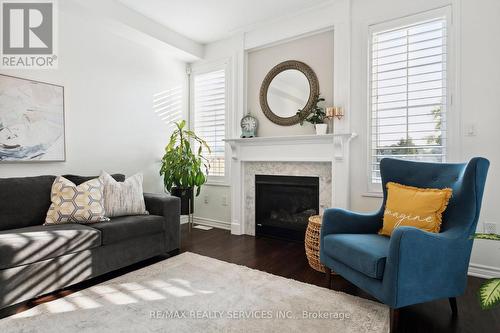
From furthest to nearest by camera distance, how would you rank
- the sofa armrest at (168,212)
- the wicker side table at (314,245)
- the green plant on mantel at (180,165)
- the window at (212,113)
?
the window at (212,113), the green plant on mantel at (180,165), the sofa armrest at (168,212), the wicker side table at (314,245)

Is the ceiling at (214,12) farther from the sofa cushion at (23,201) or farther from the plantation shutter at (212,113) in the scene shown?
the sofa cushion at (23,201)

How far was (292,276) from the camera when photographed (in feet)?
8.41

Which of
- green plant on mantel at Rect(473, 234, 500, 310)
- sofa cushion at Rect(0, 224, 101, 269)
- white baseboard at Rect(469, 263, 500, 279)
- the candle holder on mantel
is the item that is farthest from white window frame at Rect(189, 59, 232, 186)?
green plant on mantel at Rect(473, 234, 500, 310)

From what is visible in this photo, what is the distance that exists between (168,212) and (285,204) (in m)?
1.51

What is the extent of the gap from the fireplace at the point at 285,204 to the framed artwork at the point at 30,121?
2426mm

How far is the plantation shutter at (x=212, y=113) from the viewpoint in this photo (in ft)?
14.3

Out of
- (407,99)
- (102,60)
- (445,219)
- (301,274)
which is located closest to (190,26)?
(102,60)

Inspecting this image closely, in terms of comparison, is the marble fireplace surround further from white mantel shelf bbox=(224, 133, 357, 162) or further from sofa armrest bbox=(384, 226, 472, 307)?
sofa armrest bbox=(384, 226, 472, 307)

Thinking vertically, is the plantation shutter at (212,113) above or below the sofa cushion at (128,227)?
above

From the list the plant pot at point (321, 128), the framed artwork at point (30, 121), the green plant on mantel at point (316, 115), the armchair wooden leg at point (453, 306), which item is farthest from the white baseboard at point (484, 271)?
the framed artwork at point (30, 121)

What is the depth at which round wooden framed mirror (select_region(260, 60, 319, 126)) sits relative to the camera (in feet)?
11.5

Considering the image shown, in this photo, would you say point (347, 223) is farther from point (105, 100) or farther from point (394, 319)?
point (105, 100)

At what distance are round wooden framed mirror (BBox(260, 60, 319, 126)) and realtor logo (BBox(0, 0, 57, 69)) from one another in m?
2.50

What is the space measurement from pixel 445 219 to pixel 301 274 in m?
1.25
